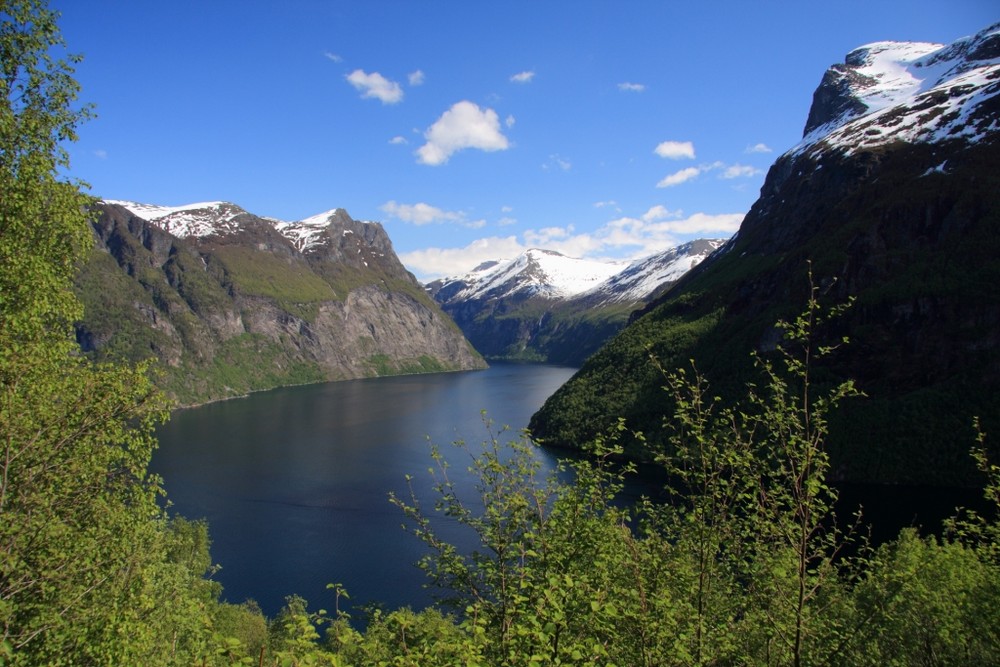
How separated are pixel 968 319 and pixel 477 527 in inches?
3777

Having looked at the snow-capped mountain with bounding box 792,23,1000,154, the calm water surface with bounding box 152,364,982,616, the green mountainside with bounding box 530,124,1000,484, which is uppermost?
the snow-capped mountain with bounding box 792,23,1000,154

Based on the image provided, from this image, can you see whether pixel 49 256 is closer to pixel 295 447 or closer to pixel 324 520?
pixel 324 520

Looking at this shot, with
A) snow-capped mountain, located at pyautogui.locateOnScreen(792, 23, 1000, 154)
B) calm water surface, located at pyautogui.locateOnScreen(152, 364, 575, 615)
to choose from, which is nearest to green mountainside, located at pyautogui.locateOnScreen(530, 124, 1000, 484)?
snow-capped mountain, located at pyautogui.locateOnScreen(792, 23, 1000, 154)

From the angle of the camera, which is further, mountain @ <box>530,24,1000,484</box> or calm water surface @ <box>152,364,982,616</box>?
mountain @ <box>530,24,1000,484</box>

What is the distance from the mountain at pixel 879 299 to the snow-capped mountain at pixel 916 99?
0.61 meters

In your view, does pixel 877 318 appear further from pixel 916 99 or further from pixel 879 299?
pixel 916 99

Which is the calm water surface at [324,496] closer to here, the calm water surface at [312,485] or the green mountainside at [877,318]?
the calm water surface at [312,485]

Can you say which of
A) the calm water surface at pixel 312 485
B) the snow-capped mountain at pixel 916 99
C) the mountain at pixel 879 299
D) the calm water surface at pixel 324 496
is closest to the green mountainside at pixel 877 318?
the mountain at pixel 879 299

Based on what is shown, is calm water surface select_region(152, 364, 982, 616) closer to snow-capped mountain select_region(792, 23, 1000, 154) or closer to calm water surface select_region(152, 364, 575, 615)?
calm water surface select_region(152, 364, 575, 615)

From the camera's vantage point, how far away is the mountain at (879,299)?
248 feet

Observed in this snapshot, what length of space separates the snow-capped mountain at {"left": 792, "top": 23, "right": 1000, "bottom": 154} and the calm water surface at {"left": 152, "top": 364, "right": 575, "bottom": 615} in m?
97.6

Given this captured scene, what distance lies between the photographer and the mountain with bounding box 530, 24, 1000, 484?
2975 inches

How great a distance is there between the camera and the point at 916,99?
132 meters

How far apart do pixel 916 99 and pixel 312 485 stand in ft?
499
